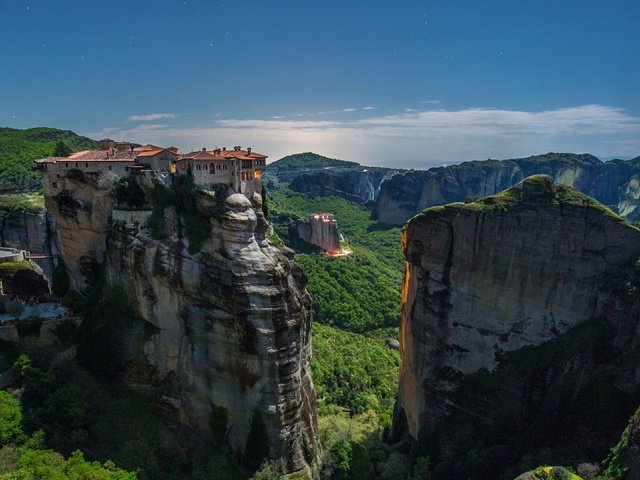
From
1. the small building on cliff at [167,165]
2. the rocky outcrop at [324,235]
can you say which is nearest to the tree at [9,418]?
the small building on cliff at [167,165]

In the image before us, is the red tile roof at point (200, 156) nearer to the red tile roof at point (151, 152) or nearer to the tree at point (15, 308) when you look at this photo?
the red tile roof at point (151, 152)

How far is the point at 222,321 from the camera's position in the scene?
1528 inches

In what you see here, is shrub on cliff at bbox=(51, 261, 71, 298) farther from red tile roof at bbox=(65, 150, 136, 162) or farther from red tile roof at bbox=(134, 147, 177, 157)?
red tile roof at bbox=(134, 147, 177, 157)

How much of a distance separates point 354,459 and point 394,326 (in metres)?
44.5

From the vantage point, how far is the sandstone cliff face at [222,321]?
38.3 m

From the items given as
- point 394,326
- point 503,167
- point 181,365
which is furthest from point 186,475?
point 503,167

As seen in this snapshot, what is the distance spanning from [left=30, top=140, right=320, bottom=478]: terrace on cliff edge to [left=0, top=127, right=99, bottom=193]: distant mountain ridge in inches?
1379

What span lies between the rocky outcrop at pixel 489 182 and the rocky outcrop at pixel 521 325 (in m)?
127

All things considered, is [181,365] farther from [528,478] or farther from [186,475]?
[528,478]

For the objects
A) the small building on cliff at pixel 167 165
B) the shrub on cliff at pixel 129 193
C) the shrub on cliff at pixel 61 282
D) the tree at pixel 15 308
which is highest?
the small building on cliff at pixel 167 165

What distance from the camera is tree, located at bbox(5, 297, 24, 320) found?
42.6 meters

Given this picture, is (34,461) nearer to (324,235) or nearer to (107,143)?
(107,143)

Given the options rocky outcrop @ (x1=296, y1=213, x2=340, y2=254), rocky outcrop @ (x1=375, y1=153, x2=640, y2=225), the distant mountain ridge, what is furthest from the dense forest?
rocky outcrop @ (x1=375, y1=153, x2=640, y2=225)

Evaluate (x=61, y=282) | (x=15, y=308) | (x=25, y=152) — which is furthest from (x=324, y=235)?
(x=15, y=308)
